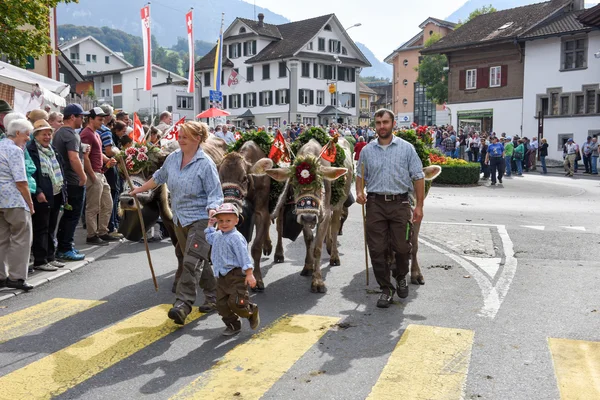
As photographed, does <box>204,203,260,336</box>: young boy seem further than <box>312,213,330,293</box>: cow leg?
No

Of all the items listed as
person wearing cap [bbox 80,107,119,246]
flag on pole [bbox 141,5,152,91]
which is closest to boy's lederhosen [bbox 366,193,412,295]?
person wearing cap [bbox 80,107,119,246]

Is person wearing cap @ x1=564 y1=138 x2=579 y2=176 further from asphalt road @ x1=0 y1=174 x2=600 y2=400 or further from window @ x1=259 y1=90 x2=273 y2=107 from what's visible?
window @ x1=259 y1=90 x2=273 y2=107

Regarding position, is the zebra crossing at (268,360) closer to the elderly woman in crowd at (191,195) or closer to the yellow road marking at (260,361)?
the yellow road marking at (260,361)

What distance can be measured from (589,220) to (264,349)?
37.5ft

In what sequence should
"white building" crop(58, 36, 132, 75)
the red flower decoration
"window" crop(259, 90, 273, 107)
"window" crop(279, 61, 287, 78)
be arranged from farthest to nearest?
"white building" crop(58, 36, 132, 75), "window" crop(259, 90, 273, 107), "window" crop(279, 61, 287, 78), the red flower decoration

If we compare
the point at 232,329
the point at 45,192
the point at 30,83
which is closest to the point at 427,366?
the point at 232,329

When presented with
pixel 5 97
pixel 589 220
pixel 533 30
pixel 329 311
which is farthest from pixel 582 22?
pixel 329 311

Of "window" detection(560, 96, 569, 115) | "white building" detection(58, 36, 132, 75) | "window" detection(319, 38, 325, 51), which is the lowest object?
"window" detection(560, 96, 569, 115)

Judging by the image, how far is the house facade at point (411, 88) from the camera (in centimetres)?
8019

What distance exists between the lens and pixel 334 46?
70500 mm

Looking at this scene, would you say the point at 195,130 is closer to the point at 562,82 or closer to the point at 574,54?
the point at 562,82

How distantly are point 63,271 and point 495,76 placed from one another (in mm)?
40937

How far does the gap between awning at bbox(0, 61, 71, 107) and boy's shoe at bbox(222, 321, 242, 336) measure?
971cm

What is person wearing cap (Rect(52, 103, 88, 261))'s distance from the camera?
31.7 ft
